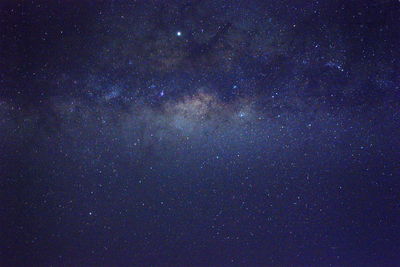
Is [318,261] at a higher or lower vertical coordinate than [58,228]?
lower

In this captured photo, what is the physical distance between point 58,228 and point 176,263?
5175 mm

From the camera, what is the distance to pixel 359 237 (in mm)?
10508

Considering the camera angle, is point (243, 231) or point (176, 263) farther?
point (176, 263)

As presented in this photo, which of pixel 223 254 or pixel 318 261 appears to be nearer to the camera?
pixel 318 261

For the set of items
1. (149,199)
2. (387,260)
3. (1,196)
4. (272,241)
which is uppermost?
(1,196)

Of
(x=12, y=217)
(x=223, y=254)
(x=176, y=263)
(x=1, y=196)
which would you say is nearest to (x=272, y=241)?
(x=223, y=254)

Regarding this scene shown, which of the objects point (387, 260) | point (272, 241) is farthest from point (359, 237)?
point (272, 241)

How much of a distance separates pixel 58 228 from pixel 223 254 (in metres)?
6.95

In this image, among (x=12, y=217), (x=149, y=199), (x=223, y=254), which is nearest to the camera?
(x=12, y=217)

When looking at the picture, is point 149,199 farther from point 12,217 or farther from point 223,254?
point 12,217

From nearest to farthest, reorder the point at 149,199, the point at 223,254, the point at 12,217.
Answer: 1. the point at 12,217
2. the point at 149,199
3. the point at 223,254

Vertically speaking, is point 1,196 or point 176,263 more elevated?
point 1,196

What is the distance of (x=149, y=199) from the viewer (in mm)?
10938

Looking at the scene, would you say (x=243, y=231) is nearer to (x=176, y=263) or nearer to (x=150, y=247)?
(x=176, y=263)
